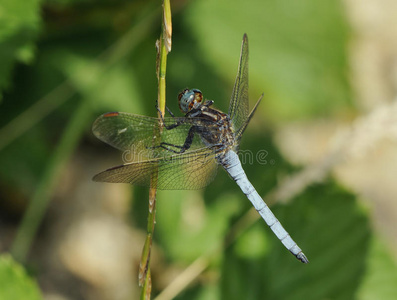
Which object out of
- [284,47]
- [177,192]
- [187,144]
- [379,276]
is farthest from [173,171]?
[284,47]

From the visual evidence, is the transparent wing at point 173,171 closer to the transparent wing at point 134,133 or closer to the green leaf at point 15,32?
the transparent wing at point 134,133

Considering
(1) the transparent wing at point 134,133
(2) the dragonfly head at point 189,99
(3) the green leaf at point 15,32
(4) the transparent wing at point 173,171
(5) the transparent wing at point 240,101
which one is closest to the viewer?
(4) the transparent wing at point 173,171

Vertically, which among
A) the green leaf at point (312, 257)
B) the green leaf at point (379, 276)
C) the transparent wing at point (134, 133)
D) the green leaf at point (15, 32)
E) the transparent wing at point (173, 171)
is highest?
the green leaf at point (15, 32)

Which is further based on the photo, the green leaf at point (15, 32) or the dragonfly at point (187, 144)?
the green leaf at point (15, 32)

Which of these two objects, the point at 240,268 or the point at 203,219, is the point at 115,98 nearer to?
the point at 203,219

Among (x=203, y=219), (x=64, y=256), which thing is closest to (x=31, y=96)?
(x=64, y=256)

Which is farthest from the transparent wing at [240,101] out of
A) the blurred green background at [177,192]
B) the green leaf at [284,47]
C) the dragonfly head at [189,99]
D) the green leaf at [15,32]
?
the green leaf at [15,32]
